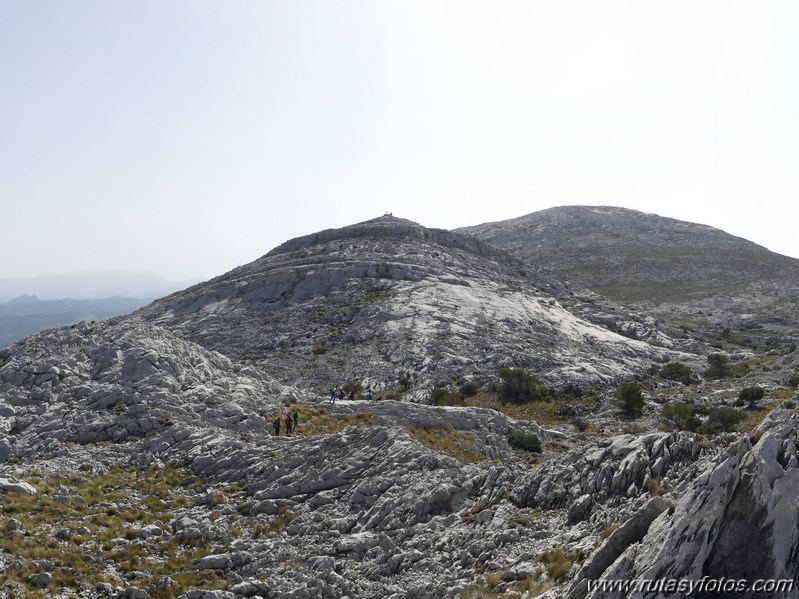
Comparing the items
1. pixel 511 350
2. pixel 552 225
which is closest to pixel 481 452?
pixel 511 350

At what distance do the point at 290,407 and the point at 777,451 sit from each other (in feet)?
93.8

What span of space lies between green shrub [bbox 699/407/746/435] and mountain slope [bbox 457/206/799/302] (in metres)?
79.6

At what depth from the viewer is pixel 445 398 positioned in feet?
147

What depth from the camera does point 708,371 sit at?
55812 mm

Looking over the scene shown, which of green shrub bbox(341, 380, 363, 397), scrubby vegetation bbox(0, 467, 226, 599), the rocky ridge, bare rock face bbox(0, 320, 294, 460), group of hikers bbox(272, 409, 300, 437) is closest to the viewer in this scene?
the rocky ridge

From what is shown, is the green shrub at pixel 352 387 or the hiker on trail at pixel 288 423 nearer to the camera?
the hiker on trail at pixel 288 423

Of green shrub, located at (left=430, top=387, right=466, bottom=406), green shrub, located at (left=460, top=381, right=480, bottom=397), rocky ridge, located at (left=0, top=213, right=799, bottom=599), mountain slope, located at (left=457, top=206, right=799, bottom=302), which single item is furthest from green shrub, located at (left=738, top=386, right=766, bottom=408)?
mountain slope, located at (left=457, top=206, right=799, bottom=302)

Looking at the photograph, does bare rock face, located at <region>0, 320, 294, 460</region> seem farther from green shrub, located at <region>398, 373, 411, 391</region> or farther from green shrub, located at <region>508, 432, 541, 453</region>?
green shrub, located at <region>398, 373, 411, 391</region>

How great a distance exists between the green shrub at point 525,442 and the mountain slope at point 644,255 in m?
92.4

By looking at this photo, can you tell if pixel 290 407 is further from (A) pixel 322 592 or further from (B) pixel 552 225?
(B) pixel 552 225

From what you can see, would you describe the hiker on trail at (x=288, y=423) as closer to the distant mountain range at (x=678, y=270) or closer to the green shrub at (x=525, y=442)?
the green shrub at (x=525, y=442)

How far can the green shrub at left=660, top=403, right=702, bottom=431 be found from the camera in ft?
122

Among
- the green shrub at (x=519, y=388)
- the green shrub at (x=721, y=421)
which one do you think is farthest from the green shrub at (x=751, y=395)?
the green shrub at (x=519, y=388)

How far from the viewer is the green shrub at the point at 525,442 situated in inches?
1195
